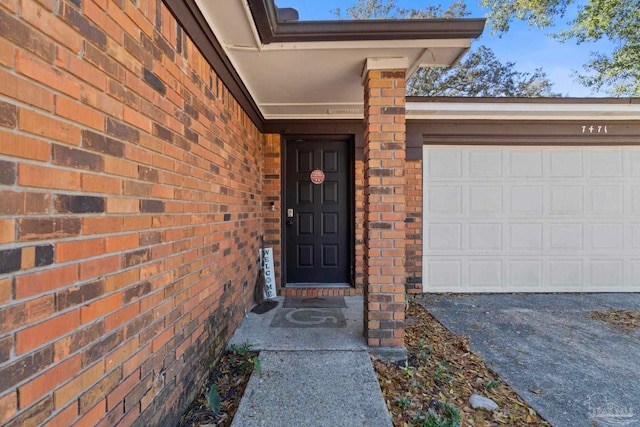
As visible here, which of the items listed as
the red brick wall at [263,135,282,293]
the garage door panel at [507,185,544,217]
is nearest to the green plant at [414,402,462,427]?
the red brick wall at [263,135,282,293]

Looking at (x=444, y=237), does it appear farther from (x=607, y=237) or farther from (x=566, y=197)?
(x=607, y=237)

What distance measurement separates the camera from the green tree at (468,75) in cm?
953

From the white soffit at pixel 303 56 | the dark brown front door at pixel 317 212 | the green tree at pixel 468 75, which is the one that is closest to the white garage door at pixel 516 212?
the dark brown front door at pixel 317 212

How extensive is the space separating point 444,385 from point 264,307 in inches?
83.5

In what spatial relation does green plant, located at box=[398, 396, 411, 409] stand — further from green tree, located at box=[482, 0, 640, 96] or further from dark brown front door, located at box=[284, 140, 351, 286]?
green tree, located at box=[482, 0, 640, 96]

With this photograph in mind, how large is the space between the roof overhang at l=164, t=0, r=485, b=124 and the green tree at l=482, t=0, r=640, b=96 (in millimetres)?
7306

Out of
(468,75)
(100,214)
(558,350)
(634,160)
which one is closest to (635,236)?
(634,160)

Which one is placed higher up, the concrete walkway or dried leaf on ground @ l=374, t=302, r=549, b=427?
the concrete walkway

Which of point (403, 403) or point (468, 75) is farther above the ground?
point (468, 75)

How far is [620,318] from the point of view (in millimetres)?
3605

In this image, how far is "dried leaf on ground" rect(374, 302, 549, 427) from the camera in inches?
75.1

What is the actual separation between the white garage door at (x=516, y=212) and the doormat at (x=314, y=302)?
1.58m

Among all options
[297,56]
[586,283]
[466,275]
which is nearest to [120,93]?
[297,56]

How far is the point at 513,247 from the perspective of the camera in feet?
15.3
